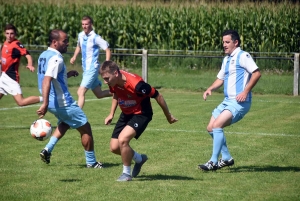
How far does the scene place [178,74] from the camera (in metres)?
26.1

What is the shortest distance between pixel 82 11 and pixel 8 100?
11.5 meters

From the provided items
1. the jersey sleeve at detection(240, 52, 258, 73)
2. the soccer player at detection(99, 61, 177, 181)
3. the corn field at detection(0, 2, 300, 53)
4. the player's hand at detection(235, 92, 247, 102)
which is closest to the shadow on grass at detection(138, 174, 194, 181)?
the soccer player at detection(99, 61, 177, 181)

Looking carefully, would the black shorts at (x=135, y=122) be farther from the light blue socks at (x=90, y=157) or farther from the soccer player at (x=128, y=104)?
the light blue socks at (x=90, y=157)

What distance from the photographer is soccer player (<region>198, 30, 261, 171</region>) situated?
10000 mm

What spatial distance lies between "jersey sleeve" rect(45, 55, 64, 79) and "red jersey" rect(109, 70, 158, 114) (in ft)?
3.10

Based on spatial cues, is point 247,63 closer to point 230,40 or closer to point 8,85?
point 230,40

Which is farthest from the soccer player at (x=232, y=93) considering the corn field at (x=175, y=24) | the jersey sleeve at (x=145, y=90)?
the corn field at (x=175, y=24)

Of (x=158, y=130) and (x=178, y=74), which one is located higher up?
(x=158, y=130)

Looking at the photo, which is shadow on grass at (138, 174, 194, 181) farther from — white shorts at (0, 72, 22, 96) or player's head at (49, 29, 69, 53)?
white shorts at (0, 72, 22, 96)

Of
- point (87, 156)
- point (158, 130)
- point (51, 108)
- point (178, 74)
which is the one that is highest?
point (51, 108)

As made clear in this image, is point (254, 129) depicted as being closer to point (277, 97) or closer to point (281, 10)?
point (277, 97)

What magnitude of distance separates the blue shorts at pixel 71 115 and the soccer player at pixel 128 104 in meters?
0.82

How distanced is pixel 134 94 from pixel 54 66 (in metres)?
1.34

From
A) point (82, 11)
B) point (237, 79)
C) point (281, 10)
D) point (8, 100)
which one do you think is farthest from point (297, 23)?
point (237, 79)
